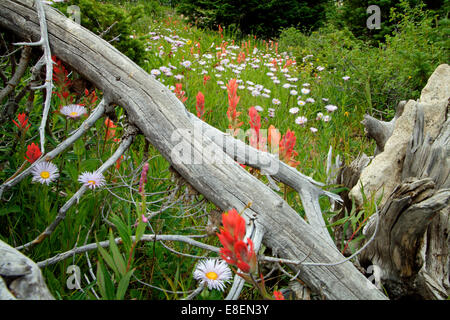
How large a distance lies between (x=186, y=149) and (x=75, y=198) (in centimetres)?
54

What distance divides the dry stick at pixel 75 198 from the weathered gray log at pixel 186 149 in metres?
0.12

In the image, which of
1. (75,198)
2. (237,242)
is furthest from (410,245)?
(75,198)

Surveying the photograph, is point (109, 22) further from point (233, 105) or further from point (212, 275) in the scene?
point (212, 275)

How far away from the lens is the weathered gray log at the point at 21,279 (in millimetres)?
→ 983

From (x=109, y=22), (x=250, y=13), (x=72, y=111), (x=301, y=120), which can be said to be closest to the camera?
(x=72, y=111)

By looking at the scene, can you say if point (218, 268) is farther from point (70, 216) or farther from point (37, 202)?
point (37, 202)

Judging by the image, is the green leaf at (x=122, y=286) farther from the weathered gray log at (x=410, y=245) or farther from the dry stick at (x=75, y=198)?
the weathered gray log at (x=410, y=245)

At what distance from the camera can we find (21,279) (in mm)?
1003

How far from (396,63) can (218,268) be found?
4.40m

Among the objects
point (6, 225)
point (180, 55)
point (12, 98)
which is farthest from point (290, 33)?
point (6, 225)

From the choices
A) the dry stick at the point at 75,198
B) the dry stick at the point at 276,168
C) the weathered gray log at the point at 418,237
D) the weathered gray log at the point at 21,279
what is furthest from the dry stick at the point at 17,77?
the weathered gray log at the point at 418,237

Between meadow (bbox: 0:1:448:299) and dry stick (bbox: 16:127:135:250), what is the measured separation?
0.8 inches

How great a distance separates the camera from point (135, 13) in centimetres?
372

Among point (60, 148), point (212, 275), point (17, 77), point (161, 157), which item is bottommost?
point (161, 157)
